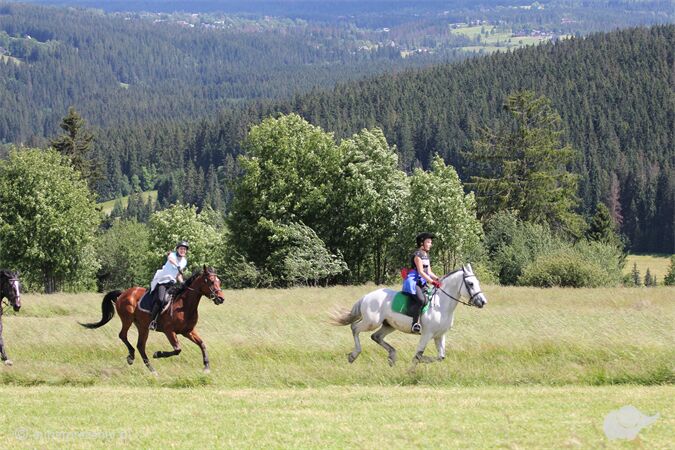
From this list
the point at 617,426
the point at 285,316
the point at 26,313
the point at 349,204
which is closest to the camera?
the point at 617,426

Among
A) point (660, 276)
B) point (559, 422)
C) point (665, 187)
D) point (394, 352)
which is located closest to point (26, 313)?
point (394, 352)

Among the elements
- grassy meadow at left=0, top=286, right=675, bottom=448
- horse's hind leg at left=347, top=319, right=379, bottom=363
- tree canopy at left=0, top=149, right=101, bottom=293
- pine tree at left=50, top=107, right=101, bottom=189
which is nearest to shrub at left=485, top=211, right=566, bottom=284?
grassy meadow at left=0, top=286, right=675, bottom=448

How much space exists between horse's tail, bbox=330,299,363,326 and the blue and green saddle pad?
1056mm

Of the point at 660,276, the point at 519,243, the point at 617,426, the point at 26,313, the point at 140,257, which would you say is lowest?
the point at 660,276

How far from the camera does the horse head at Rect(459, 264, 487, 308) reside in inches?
858

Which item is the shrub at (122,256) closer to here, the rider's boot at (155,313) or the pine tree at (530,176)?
the pine tree at (530,176)

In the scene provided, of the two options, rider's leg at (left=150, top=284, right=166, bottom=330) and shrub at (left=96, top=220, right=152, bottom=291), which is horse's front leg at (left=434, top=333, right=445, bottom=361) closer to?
rider's leg at (left=150, top=284, right=166, bottom=330)

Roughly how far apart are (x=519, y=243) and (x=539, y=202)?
23159 mm

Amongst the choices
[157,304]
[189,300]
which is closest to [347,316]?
[189,300]

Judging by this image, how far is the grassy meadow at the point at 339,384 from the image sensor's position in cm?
1536

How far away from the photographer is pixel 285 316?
33.0 metres

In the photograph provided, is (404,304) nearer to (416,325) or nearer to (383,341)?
(416,325)

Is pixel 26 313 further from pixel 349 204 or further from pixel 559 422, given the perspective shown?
pixel 559 422

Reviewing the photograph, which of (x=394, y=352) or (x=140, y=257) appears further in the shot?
(x=140, y=257)
